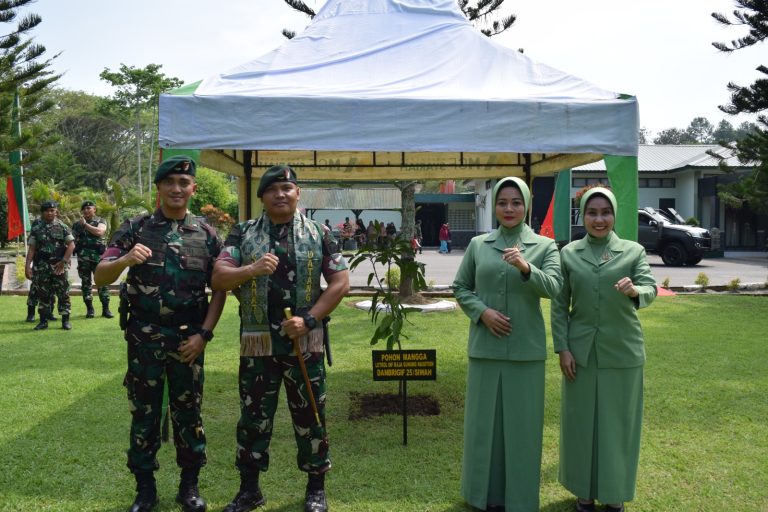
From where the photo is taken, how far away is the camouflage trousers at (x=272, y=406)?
3059 mm

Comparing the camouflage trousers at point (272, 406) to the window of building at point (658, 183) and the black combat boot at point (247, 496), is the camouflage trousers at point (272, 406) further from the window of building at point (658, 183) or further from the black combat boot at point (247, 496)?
the window of building at point (658, 183)

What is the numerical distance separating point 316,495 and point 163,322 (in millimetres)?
1129

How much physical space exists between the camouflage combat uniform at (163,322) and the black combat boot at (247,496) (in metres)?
0.25

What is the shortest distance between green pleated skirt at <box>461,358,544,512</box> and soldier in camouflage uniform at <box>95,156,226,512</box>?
1324mm

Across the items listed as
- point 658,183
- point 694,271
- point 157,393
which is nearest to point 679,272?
point 694,271

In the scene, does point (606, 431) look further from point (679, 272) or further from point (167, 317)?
point (679, 272)

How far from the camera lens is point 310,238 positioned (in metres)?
3.08

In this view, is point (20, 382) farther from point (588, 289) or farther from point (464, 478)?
point (588, 289)

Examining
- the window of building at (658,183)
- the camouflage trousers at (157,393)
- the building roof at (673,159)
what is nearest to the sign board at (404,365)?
the camouflage trousers at (157,393)

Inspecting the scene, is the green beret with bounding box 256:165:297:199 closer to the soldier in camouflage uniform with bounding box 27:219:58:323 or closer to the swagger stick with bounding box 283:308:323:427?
the swagger stick with bounding box 283:308:323:427

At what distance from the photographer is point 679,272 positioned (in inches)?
669

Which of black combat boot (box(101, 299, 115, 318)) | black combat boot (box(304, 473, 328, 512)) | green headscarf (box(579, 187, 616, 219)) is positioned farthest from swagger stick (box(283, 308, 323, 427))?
black combat boot (box(101, 299, 115, 318))

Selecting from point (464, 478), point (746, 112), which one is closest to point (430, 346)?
point (464, 478)

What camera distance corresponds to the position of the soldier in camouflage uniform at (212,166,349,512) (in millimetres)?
3004
